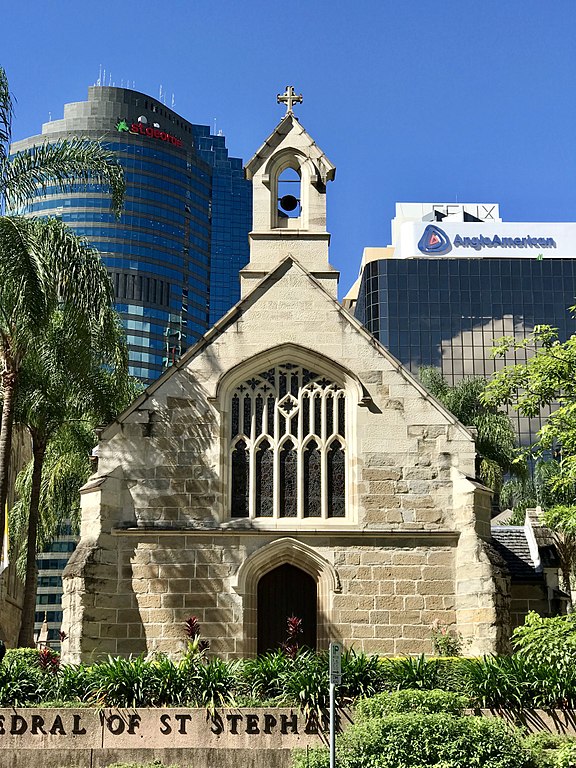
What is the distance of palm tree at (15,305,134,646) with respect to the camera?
27.3m

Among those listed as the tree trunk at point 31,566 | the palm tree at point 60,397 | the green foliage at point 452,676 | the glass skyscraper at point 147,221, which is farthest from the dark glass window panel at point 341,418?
the glass skyscraper at point 147,221

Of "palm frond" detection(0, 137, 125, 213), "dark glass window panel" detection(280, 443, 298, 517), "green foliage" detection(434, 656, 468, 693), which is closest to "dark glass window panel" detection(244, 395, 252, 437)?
"dark glass window panel" detection(280, 443, 298, 517)

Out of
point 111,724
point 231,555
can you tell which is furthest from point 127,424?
point 111,724

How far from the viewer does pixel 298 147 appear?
83.8 feet

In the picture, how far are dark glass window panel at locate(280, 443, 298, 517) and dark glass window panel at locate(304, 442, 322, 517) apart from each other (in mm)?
224

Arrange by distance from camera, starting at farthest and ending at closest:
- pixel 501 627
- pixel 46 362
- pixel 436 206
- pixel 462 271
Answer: pixel 436 206, pixel 462 271, pixel 46 362, pixel 501 627

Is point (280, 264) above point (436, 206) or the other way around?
the other way around

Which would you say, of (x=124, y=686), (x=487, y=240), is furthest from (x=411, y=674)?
(x=487, y=240)

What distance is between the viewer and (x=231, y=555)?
21656mm

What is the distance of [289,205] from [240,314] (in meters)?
4.09

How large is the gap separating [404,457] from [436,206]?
106892 millimetres

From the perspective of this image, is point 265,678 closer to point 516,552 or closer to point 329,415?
point 329,415

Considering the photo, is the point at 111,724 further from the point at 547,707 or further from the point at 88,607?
the point at 547,707

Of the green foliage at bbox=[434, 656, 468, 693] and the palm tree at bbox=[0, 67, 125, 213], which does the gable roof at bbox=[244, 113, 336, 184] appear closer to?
the palm tree at bbox=[0, 67, 125, 213]
